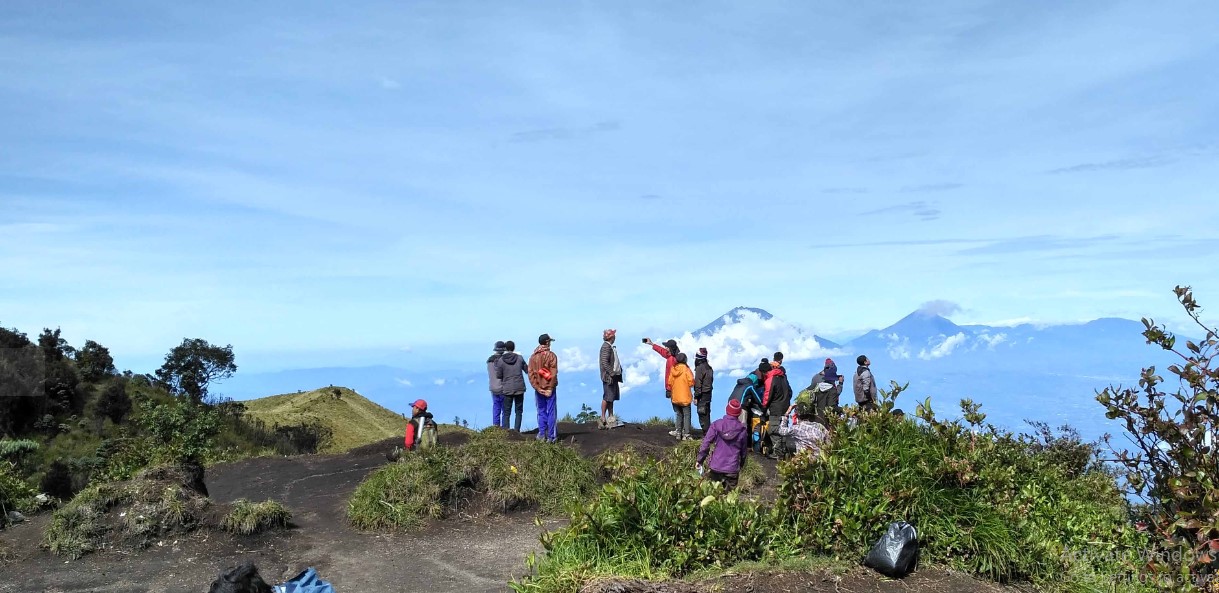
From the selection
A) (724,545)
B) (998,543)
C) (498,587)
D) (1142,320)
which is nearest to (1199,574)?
(1142,320)

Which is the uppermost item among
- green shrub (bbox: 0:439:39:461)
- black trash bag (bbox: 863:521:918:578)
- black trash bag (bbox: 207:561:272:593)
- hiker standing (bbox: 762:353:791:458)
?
hiker standing (bbox: 762:353:791:458)

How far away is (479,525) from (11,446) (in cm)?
1056

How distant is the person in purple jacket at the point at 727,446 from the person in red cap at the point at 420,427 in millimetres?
5747

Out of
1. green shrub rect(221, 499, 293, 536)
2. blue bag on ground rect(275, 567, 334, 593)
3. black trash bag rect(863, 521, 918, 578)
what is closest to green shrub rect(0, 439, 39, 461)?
green shrub rect(221, 499, 293, 536)

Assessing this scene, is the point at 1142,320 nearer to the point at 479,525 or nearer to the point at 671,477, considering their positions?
the point at 671,477

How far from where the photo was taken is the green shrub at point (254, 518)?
38.6 ft

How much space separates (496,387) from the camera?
57.1 ft

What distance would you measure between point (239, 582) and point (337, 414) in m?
22.9

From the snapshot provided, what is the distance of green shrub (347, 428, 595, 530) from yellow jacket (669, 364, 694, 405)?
3.03 meters

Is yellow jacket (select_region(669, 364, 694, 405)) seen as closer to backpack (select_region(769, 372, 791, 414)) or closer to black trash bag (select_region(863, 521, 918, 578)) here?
backpack (select_region(769, 372, 791, 414))

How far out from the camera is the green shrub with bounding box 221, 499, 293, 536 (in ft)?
38.6

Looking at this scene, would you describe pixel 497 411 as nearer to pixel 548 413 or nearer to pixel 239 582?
pixel 548 413


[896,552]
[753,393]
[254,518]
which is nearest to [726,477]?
[896,552]

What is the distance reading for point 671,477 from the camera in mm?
8133
